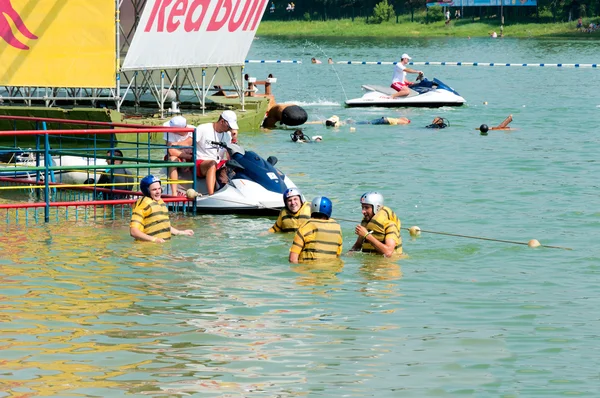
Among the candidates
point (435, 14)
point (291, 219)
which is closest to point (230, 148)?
point (291, 219)

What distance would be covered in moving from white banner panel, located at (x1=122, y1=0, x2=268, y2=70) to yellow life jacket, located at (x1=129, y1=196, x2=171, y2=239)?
12030 millimetres

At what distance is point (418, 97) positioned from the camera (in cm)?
3950

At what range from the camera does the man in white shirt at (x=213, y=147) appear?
19.0 meters

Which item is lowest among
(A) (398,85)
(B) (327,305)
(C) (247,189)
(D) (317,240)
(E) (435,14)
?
(B) (327,305)

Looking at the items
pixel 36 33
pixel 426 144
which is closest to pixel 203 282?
pixel 36 33

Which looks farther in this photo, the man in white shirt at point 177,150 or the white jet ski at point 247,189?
the man in white shirt at point 177,150

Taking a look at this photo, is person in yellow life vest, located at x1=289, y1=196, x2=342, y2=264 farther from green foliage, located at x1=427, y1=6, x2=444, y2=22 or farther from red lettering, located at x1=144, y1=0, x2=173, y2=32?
green foliage, located at x1=427, y1=6, x2=444, y2=22

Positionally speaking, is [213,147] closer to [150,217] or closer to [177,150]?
[177,150]

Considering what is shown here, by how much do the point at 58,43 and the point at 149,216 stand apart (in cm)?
1245

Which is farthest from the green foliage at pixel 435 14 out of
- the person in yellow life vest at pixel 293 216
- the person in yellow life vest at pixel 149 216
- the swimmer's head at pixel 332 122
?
the person in yellow life vest at pixel 149 216

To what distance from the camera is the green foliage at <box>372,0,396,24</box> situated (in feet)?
453

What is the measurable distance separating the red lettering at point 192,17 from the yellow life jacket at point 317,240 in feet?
51.4

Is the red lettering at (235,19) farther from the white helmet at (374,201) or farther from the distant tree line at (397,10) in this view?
the distant tree line at (397,10)

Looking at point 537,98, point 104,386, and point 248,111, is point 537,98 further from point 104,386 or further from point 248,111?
point 104,386
